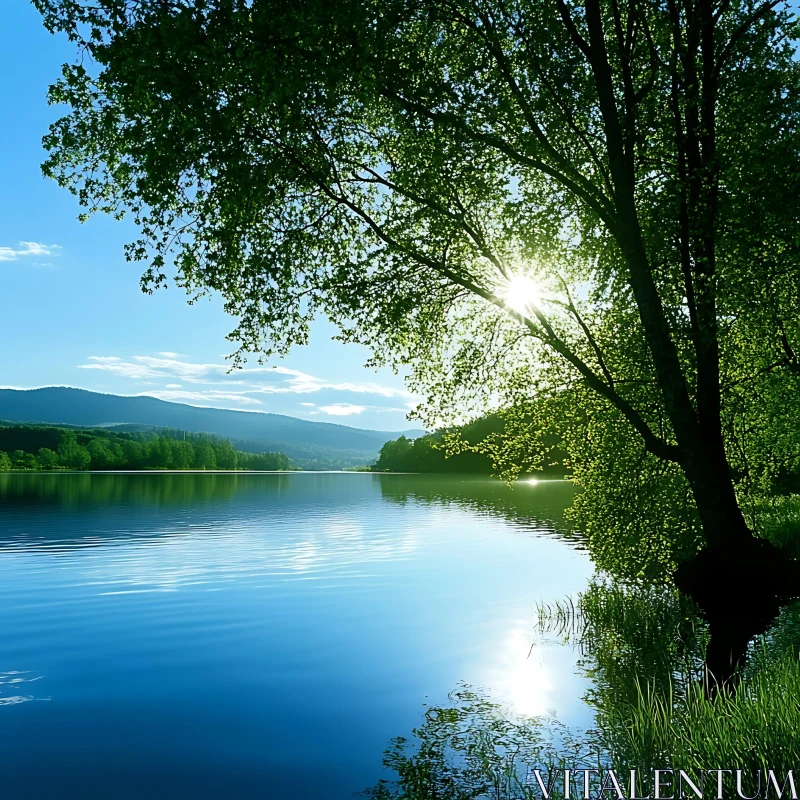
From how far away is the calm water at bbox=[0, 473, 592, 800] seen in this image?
10.1 m

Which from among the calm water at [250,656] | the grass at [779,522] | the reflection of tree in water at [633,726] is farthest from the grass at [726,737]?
the grass at [779,522]

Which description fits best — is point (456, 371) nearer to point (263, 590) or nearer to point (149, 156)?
point (149, 156)

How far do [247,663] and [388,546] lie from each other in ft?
71.7

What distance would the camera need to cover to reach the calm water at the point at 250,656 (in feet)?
33.1

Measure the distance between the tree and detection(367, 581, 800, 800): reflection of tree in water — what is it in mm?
3199

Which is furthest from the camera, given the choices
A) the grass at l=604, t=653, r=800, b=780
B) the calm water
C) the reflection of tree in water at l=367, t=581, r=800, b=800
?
the calm water

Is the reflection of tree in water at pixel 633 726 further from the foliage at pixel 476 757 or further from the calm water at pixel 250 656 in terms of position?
the calm water at pixel 250 656

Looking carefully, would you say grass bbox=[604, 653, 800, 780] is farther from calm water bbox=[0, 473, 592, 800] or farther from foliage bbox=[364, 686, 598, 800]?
calm water bbox=[0, 473, 592, 800]

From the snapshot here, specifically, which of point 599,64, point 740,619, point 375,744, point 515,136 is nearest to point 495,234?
point 515,136

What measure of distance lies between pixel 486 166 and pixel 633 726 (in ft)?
42.4

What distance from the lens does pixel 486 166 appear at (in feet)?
56.0

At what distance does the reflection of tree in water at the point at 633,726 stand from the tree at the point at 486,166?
3.20 metres

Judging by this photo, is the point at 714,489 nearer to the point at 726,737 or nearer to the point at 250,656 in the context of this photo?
the point at 726,737

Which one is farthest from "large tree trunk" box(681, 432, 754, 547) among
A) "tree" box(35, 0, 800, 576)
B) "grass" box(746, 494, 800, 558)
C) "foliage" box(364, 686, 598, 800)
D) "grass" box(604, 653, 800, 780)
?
"grass" box(604, 653, 800, 780)
